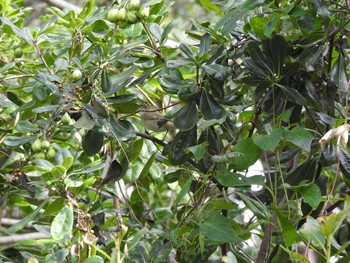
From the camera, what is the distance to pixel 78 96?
4.21ft

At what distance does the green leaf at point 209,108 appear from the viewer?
4.00 ft

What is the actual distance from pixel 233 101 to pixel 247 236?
0.81ft

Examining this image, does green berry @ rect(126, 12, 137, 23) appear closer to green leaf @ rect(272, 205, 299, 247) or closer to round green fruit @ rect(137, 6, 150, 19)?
round green fruit @ rect(137, 6, 150, 19)

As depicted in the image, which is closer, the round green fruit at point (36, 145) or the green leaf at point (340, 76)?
the green leaf at point (340, 76)

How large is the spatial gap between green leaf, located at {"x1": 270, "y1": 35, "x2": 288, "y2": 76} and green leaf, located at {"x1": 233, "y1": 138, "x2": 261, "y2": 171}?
0.13 metres

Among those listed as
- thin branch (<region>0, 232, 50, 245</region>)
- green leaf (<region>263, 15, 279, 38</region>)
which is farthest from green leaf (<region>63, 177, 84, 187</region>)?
thin branch (<region>0, 232, 50, 245</region>)

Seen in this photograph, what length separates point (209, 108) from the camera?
123cm

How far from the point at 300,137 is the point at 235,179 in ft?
0.44

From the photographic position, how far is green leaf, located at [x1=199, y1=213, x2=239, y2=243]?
114cm

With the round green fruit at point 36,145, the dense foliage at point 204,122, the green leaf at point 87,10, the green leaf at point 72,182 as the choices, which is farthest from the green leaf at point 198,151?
the green leaf at point 87,10

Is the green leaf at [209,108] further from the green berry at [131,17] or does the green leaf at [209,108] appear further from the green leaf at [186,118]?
the green berry at [131,17]

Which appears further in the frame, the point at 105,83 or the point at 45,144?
the point at 45,144

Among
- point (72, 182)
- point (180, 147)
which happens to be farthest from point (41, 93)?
point (180, 147)

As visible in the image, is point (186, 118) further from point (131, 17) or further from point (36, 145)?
point (36, 145)
